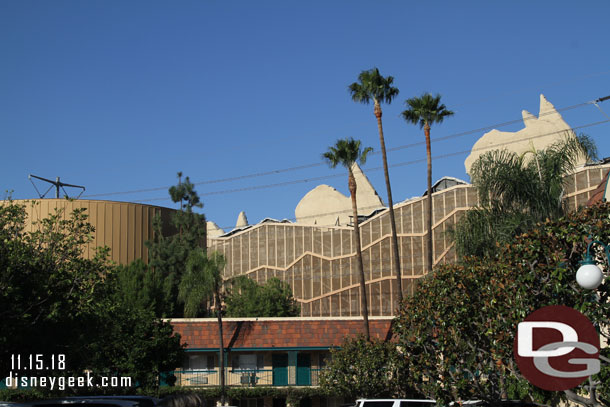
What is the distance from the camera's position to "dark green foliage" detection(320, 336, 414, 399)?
27.2m

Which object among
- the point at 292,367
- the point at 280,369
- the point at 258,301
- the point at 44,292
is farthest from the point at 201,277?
the point at 44,292

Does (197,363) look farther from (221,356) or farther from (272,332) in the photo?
(272,332)

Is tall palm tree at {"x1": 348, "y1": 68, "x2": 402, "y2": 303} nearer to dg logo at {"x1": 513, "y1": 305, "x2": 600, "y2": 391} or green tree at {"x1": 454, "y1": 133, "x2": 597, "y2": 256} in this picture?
green tree at {"x1": 454, "y1": 133, "x2": 597, "y2": 256}

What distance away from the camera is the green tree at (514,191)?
106 ft

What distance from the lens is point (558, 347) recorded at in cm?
1132

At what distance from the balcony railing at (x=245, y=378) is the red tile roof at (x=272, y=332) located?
149cm

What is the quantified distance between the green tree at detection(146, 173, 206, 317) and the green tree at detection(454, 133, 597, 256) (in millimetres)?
22634

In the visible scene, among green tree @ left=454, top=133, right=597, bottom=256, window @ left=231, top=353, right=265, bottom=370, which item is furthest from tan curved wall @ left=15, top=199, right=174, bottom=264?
green tree @ left=454, top=133, right=597, bottom=256

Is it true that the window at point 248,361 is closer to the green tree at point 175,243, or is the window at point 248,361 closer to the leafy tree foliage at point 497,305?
the green tree at point 175,243

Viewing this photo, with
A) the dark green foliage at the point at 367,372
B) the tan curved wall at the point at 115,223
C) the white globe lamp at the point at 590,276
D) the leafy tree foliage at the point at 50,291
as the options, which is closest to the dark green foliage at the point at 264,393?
the dark green foliage at the point at 367,372

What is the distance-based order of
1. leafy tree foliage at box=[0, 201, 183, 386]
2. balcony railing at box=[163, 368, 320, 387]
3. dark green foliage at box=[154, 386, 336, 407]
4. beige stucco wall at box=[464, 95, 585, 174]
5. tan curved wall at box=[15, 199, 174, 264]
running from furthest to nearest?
1. beige stucco wall at box=[464, 95, 585, 174]
2. tan curved wall at box=[15, 199, 174, 264]
3. balcony railing at box=[163, 368, 320, 387]
4. dark green foliage at box=[154, 386, 336, 407]
5. leafy tree foliage at box=[0, 201, 183, 386]

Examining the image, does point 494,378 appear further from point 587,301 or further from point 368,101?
point 368,101

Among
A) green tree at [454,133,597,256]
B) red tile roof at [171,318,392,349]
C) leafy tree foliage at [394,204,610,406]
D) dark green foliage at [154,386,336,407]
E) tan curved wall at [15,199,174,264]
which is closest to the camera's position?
leafy tree foliage at [394,204,610,406]

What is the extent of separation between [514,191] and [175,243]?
2806 centimetres
